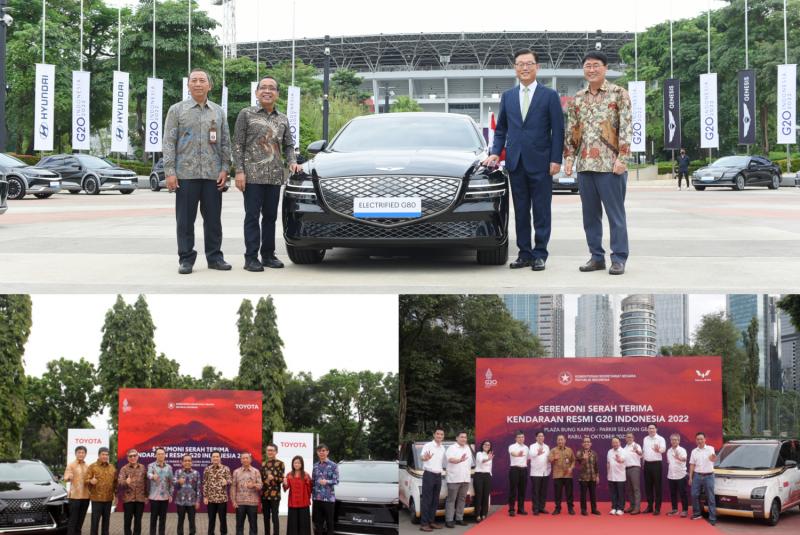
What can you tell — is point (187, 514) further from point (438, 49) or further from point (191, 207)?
point (438, 49)

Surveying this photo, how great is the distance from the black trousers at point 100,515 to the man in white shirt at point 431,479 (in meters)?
2.31

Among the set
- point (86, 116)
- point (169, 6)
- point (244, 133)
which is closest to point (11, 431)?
point (244, 133)

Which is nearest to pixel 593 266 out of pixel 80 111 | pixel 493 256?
pixel 493 256

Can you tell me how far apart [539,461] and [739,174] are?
92.6 feet

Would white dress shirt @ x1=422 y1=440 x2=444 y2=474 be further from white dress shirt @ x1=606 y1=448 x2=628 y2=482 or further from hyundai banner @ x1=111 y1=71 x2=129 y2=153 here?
hyundai banner @ x1=111 y1=71 x2=129 y2=153

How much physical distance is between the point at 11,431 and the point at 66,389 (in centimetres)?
57

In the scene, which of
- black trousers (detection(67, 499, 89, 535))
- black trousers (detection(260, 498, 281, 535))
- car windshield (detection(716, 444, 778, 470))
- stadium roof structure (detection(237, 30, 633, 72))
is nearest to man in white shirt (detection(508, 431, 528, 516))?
car windshield (detection(716, 444, 778, 470))

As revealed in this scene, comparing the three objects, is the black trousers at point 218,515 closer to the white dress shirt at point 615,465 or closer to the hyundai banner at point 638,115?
the white dress shirt at point 615,465

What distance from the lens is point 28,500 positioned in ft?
21.8

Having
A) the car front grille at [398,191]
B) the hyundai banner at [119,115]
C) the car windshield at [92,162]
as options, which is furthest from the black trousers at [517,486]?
the hyundai banner at [119,115]

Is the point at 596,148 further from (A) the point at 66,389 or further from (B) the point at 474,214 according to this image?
(A) the point at 66,389

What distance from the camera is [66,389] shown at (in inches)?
265

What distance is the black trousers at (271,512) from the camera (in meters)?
6.55

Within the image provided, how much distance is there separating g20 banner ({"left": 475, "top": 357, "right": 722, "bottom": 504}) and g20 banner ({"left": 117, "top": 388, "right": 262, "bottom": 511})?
158 centimetres
